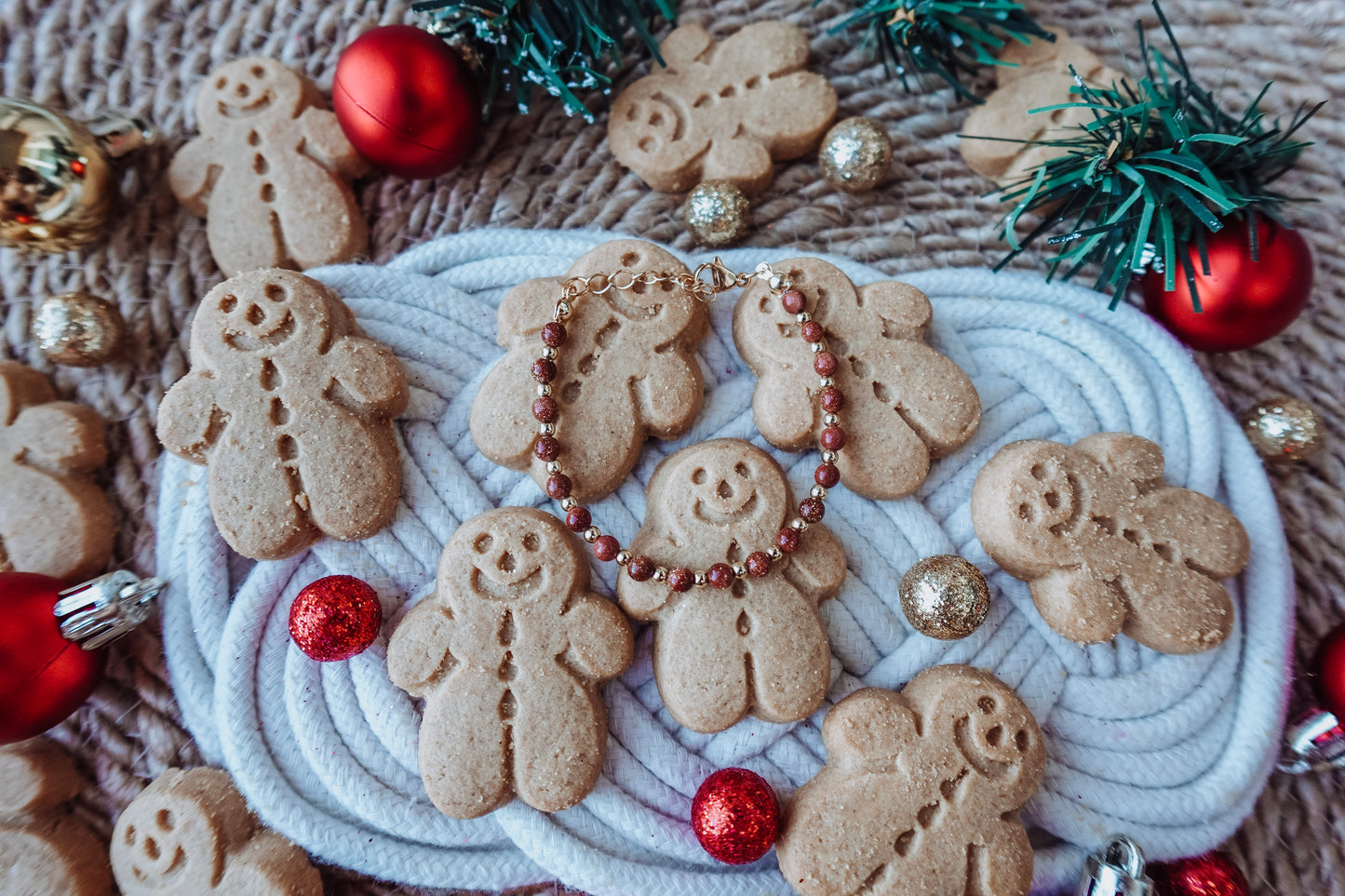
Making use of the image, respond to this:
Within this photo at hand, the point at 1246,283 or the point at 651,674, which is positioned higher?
the point at 1246,283

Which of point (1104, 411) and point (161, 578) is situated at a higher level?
point (1104, 411)

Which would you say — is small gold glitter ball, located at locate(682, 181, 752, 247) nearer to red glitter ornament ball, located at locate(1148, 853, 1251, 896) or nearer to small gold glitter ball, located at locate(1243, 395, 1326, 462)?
small gold glitter ball, located at locate(1243, 395, 1326, 462)

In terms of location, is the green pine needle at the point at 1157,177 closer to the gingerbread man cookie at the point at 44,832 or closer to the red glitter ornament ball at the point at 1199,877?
the red glitter ornament ball at the point at 1199,877

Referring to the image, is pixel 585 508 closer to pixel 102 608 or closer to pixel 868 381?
pixel 868 381

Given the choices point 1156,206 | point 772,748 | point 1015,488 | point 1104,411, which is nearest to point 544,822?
point 772,748

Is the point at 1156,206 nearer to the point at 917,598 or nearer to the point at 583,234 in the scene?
the point at 917,598

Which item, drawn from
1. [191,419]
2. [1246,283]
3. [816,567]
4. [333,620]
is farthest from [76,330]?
[1246,283]

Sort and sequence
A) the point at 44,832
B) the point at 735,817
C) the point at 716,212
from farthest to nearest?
1. the point at 716,212
2. the point at 44,832
3. the point at 735,817

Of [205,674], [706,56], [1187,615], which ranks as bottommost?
[205,674]
